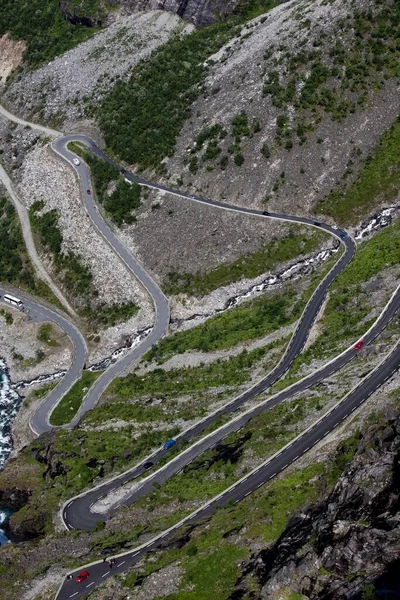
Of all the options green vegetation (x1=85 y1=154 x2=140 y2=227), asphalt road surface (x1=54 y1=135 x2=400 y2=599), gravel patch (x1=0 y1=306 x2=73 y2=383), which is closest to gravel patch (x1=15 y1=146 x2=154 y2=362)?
green vegetation (x1=85 y1=154 x2=140 y2=227)

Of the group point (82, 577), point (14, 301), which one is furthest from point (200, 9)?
point (82, 577)

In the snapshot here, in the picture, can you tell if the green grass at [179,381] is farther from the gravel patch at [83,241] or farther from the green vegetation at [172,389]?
the gravel patch at [83,241]

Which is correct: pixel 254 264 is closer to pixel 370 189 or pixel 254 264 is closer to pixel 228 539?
pixel 370 189

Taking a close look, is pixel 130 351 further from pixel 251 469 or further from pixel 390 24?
pixel 390 24

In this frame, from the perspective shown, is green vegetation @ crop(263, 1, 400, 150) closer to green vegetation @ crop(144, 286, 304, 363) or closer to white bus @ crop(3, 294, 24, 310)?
green vegetation @ crop(144, 286, 304, 363)

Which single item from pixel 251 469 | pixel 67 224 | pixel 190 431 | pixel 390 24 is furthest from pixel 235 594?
pixel 390 24

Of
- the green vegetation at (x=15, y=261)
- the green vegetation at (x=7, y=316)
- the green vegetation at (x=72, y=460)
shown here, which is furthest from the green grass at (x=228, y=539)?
the green vegetation at (x=15, y=261)

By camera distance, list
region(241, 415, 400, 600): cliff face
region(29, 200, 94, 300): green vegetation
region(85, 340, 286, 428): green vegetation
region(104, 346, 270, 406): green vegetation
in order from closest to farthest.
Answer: region(241, 415, 400, 600): cliff face
region(85, 340, 286, 428): green vegetation
region(104, 346, 270, 406): green vegetation
region(29, 200, 94, 300): green vegetation
